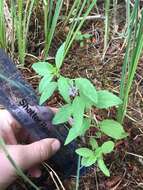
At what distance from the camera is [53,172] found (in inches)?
40.7

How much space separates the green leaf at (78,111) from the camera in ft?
2.74

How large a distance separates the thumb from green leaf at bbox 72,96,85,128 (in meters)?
0.14

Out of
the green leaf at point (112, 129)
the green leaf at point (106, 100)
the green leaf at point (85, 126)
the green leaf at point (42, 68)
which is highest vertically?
the green leaf at point (42, 68)

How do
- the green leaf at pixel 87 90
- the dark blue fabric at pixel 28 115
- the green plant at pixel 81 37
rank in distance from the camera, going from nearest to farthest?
the green leaf at pixel 87 90 < the dark blue fabric at pixel 28 115 < the green plant at pixel 81 37

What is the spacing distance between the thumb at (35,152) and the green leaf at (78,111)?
0.14 m

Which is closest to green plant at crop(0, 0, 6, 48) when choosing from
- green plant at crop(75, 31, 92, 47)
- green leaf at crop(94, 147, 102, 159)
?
green plant at crop(75, 31, 92, 47)

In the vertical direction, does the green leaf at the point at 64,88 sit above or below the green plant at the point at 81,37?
above

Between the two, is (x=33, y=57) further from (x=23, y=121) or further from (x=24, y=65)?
(x=23, y=121)

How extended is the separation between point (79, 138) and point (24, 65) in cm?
35

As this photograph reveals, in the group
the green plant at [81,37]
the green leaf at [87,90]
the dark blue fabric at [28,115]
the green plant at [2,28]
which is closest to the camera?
the green leaf at [87,90]

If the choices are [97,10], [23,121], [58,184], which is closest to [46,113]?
[23,121]

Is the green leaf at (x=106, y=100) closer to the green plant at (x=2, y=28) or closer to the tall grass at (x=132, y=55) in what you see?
the tall grass at (x=132, y=55)

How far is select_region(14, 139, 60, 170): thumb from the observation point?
3.12 feet

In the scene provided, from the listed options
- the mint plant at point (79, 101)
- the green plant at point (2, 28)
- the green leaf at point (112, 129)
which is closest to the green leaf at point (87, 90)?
the mint plant at point (79, 101)
